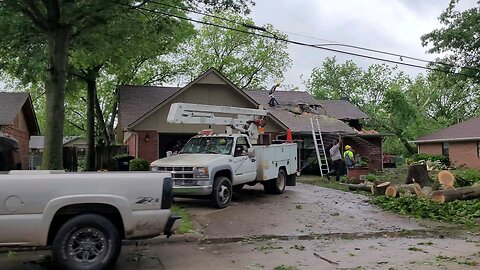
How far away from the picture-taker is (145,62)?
38531mm

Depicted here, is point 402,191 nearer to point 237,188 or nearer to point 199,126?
point 237,188

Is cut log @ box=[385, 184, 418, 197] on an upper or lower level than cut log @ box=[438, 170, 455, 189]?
lower

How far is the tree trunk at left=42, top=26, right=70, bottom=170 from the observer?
47.1ft

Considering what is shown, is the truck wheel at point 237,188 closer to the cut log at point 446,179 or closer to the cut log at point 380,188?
the cut log at point 380,188

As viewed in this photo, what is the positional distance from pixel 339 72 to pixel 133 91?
163 feet

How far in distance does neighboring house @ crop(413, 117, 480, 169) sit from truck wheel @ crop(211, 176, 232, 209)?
88.9 ft

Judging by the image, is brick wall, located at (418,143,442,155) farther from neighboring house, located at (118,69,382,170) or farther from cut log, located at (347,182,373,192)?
cut log, located at (347,182,373,192)

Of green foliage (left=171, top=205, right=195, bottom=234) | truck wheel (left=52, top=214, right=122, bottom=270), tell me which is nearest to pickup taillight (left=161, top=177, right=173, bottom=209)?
truck wheel (left=52, top=214, right=122, bottom=270)

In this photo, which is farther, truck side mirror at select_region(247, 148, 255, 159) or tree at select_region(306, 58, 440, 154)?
tree at select_region(306, 58, 440, 154)

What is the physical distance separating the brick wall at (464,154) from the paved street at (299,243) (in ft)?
81.7

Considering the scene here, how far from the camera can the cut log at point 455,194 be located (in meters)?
14.7

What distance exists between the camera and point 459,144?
37.1 metres

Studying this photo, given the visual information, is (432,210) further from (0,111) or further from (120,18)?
(0,111)

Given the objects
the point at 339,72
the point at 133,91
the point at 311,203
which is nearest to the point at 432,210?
the point at 311,203
